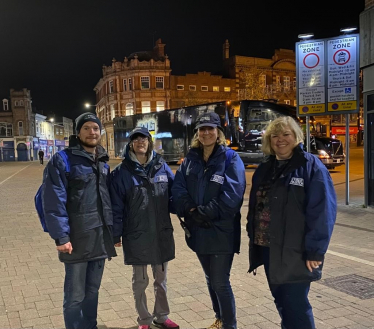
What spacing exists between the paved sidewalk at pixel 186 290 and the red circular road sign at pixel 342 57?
17.0 ft

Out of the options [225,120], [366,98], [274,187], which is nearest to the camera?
[274,187]

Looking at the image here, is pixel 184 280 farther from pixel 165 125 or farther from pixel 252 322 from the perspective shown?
pixel 165 125

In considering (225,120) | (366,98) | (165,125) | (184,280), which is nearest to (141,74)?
(165,125)

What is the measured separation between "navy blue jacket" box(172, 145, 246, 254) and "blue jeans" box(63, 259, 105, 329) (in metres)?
0.94

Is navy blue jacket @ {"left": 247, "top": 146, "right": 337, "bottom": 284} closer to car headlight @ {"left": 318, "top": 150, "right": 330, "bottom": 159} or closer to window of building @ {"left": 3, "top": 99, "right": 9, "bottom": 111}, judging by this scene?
car headlight @ {"left": 318, "top": 150, "right": 330, "bottom": 159}

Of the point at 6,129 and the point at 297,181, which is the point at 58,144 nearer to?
the point at 6,129

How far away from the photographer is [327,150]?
1991cm

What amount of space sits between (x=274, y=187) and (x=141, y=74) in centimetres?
4834

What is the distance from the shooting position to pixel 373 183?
9.52 m

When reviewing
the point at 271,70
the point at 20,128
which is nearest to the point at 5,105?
the point at 20,128

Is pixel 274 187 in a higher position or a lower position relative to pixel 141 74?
lower

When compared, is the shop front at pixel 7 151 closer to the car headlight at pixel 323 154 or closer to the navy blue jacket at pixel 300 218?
the car headlight at pixel 323 154

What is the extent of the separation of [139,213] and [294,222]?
145 centimetres

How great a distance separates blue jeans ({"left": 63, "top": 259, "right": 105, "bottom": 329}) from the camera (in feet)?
10.4
